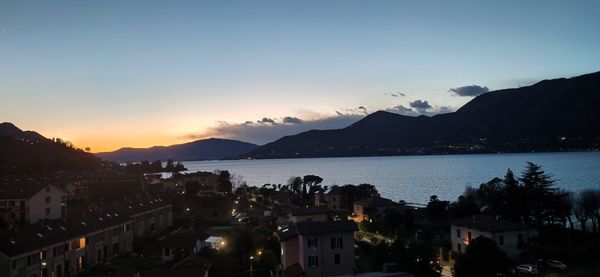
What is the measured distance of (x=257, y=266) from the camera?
37594 millimetres

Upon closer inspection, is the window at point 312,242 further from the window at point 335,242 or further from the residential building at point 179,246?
the residential building at point 179,246

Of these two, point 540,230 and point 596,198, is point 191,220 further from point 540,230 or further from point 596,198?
point 596,198

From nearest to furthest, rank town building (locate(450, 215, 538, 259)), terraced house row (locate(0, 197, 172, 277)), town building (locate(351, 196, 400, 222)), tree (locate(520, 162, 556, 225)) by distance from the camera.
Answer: terraced house row (locate(0, 197, 172, 277)), town building (locate(450, 215, 538, 259)), tree (locate(520, 162, 556, 225)), town building (locate(351, 196, 400, 222))

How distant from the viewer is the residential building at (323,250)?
36.8 m

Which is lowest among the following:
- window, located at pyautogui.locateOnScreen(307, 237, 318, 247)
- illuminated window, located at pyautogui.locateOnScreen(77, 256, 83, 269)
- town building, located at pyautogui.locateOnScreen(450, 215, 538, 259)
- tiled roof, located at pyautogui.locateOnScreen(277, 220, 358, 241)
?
illuminated window, located at pyautogui.locateOnScreen(77, 256, 83, 269)

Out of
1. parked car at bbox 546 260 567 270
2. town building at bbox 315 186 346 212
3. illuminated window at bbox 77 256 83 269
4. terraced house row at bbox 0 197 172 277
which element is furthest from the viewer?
town building at bbox 315 186 346 212

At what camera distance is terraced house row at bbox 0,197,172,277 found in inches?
1280

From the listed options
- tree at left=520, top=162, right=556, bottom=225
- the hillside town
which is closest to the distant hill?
the hillside town

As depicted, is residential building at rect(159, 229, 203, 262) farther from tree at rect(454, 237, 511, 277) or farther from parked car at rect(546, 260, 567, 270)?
parked car at rect(546, 260, 567, 270)

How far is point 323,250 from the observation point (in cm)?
3700

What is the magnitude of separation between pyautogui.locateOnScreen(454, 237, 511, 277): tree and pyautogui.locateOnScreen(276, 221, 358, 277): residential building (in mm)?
9657

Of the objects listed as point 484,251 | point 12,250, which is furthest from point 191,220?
point 484,251

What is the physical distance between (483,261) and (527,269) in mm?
10279

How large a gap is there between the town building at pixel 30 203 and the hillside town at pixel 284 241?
12 centimetres
